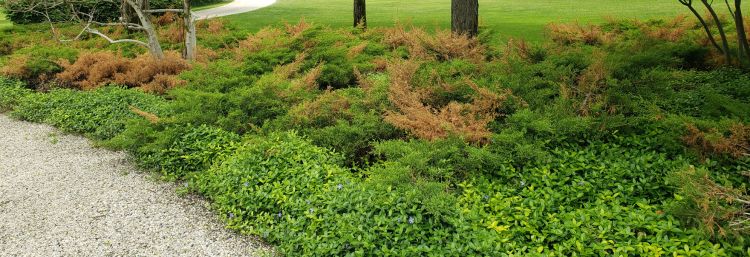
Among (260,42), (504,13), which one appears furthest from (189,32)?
(504,13)

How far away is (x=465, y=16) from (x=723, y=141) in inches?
240

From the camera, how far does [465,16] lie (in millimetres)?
9961

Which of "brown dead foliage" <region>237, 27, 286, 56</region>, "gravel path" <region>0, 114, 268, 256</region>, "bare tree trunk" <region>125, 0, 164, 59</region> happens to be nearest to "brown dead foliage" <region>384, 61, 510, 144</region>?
"gravel path" <region>0, 114, 268, 256</region>

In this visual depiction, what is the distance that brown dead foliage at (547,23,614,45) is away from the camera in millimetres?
9500

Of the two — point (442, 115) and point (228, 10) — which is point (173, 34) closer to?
point (442, 115)

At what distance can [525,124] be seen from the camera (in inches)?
203

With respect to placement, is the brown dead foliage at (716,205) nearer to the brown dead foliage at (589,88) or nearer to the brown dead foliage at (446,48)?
the brown dead foliage at (589,88)

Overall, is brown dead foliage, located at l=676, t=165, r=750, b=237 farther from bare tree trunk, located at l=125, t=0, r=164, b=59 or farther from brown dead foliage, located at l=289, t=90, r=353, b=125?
bare tree trunk, located at l=125, t=0, r=164, b=59

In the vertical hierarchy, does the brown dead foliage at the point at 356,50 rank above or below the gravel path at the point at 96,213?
above

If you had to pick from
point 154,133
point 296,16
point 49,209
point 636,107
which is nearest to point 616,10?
point 296,16

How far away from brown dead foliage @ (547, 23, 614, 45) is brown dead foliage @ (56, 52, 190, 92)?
20.7 feet

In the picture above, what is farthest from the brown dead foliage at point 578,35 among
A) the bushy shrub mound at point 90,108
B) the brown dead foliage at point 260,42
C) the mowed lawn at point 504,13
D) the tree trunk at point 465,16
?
the bushy shrub mound at point 90,108

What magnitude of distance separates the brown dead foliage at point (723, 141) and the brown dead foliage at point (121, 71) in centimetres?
711

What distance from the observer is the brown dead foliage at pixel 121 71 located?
9.09 m
